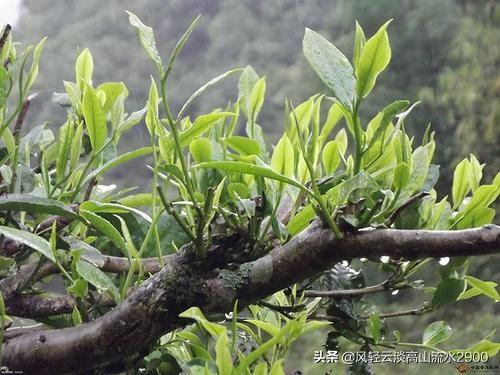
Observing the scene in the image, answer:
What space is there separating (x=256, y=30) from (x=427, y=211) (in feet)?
29.2

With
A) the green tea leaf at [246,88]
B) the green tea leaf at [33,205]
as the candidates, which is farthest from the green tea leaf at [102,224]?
the green tea leaf at [246,88]

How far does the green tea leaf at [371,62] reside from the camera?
308 millimetres

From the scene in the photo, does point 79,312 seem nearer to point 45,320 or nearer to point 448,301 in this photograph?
point 45,320

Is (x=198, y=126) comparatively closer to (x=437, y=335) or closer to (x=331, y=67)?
(x=331, y=67)

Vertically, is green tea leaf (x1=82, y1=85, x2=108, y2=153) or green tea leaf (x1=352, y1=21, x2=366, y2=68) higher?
green tea leaf (x1=352, y1=21, x2=366, y2=68)

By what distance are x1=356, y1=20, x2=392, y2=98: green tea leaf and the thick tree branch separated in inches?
2.7

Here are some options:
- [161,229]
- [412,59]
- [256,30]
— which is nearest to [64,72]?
[256,30]

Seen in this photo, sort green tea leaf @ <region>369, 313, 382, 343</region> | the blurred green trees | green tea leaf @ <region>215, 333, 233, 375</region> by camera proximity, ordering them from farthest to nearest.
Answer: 1. the blurred green trees
2. green tea leaf @ <region>369, 313, 382, 343</region>
3. green tea leaf @ <region>215, 333, 233, 375</region>

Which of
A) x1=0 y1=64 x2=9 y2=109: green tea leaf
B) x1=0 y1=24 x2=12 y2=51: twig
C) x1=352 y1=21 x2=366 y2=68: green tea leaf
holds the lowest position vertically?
x1=352 y1=21 x2=366 y2=68: green tea leaf

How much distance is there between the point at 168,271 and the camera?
33 centimetres

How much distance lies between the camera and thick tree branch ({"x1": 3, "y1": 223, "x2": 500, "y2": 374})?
313mm

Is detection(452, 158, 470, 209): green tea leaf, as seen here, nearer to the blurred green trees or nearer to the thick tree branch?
the thick tree branch

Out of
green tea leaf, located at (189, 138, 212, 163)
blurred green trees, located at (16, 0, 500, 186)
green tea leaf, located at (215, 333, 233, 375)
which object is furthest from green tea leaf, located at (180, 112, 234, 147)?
blurred green trees, located at (16, 0, 500, 186)

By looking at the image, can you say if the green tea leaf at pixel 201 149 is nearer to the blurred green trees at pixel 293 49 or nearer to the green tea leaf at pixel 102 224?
the green tea leaf at pixel 102 224
